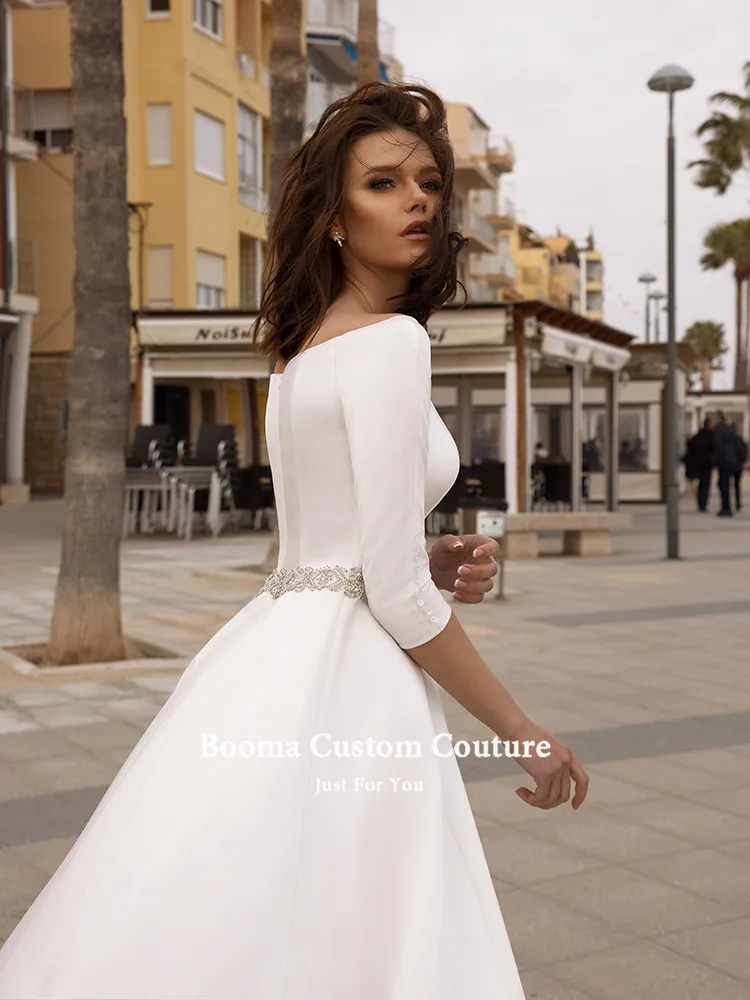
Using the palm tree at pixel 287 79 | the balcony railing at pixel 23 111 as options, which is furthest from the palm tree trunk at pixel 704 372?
the palm tree at pixel 287 79

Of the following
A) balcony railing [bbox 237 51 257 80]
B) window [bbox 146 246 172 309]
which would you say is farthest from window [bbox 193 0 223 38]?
window [bbox 146 246 172 309]

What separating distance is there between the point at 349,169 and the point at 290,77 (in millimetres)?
11145

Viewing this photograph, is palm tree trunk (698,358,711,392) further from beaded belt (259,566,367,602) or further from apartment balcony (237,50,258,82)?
beaded belt (259,566,367,602)

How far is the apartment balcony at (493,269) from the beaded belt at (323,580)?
63936mm

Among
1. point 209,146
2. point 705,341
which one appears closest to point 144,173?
point 209,146

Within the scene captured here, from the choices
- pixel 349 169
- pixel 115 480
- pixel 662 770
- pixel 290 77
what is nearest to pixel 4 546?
pixel 290 77

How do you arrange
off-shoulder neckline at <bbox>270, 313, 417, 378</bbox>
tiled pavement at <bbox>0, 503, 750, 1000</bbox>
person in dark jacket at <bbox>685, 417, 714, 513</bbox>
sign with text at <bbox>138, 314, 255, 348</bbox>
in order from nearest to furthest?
off-shoulder neckline at <bbox>270, 313, 417, 378</bbox> → tiled pavement at <bbox>0, 503, 750, 1000</bbox> → sign with text at <bbox>138, 314, 255, 348</bbox> → person in dark jacket at <bbox>685, 417, 714, 513</bbox>

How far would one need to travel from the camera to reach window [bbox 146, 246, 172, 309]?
36.0 meters

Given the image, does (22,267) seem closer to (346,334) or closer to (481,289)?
(346,334)

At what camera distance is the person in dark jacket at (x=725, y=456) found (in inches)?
987

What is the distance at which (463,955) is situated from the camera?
6.13 feet

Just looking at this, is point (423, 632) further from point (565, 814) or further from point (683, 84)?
point (683, 84)

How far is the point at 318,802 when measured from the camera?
6.15ft

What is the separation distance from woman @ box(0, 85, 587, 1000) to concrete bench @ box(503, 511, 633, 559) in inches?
560
